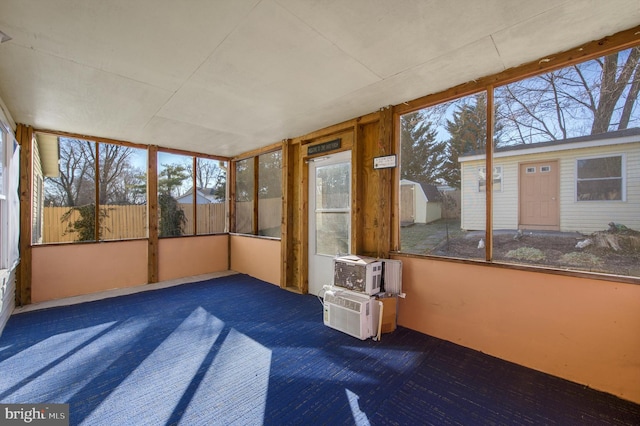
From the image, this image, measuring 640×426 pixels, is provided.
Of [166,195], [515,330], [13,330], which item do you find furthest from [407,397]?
[166,195]

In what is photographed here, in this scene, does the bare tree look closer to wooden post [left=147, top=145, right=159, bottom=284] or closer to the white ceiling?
the white ceiling

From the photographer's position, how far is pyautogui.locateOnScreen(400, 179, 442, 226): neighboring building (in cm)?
294

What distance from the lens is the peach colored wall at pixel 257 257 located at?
4.80m

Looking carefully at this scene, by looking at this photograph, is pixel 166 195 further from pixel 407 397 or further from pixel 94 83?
pixel 407 397

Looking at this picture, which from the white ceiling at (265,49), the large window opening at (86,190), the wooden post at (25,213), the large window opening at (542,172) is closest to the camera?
the white ceiling at (265,49)

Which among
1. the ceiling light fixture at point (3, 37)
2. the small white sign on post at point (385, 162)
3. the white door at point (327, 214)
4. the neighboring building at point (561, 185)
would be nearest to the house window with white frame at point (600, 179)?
the neighboring building at point (561, 185)

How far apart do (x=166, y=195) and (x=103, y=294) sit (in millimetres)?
1908

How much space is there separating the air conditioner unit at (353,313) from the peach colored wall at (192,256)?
3535 mm

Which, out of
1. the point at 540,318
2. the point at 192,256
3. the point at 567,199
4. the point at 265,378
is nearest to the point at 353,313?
the point at 265,378

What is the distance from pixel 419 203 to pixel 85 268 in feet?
16.7

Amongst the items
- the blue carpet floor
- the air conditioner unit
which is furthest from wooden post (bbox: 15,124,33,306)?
the air conditioner unit

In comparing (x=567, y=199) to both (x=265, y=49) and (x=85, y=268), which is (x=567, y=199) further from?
(x=85, y=268)

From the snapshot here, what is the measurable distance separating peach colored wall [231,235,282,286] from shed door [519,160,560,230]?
351 centimetres

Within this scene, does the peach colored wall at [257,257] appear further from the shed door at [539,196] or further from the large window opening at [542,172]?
the shed door at [539,196]
